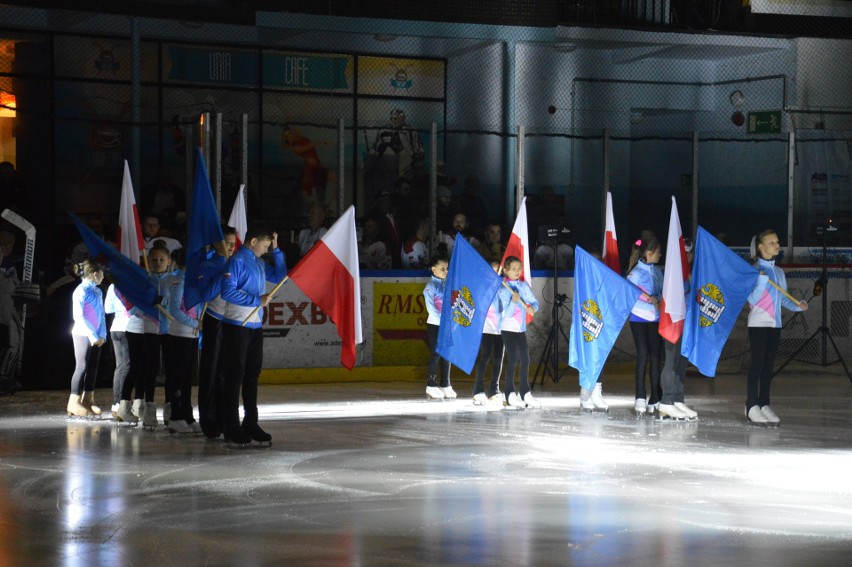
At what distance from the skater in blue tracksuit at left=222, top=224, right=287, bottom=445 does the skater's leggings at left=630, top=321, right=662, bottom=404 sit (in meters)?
5.01

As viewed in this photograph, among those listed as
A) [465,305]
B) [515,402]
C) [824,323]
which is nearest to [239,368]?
[465,305]

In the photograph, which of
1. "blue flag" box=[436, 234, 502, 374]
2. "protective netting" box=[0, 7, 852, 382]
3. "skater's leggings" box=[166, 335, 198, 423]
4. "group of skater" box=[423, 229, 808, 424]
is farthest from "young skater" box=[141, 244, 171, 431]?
"protective netting" box=[0, 7, 852, 382]

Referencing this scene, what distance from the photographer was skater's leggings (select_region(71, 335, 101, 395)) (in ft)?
49.0

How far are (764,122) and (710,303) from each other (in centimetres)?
1200

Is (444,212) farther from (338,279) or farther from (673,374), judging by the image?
(338,279)

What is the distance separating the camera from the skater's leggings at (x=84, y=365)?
14.9 meters

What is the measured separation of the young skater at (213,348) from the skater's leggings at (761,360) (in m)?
5.70

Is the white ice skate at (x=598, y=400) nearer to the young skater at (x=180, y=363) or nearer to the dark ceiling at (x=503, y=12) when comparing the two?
the young skater at (x=180, y=363)

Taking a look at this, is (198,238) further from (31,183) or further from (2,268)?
(31,183)

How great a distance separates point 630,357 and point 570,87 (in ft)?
26.4

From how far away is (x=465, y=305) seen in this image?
642 inches

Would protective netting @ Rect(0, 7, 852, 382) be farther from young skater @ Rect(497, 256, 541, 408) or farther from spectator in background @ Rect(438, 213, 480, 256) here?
young skater @ Rect(497, 256, 541, 408)

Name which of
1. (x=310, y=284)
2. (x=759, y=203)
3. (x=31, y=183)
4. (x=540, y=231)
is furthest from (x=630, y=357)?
(x=31, y=183)

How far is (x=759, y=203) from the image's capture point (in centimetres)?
2659
